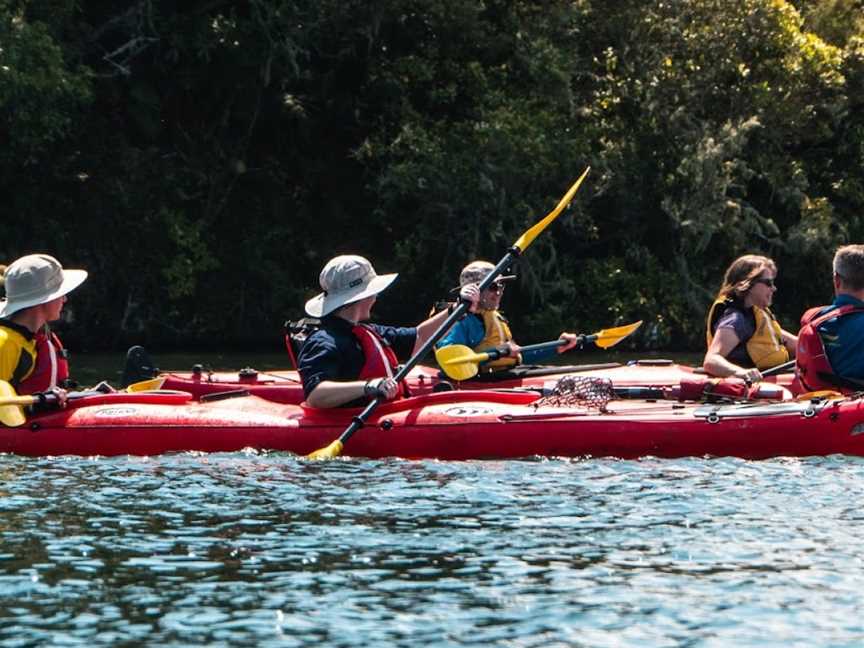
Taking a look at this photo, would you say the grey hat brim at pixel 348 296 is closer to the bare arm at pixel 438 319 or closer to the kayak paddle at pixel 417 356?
the kayak paddle at pixel 417 356

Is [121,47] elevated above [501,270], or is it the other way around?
[121,47]

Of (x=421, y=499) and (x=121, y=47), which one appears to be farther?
(x=121, y=47)

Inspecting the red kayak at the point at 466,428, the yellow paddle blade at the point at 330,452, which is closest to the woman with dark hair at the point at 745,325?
the red kayak at the point at 466,428

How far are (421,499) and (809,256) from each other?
45.4 feet

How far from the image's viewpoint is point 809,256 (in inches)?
833

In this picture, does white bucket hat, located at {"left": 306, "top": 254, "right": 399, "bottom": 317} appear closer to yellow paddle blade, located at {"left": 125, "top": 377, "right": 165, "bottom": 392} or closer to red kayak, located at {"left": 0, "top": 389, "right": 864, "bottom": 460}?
red kayak, located at {"left": 0, "top": 389, "right": 864, "bottom": 460}

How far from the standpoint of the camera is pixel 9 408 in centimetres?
943

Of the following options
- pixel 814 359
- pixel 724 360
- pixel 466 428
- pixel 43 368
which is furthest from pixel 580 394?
pixel 43 368

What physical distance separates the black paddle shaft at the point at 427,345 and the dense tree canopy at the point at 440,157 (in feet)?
30.5

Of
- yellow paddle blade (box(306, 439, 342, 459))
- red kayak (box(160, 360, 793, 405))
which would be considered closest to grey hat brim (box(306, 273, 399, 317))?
yellow paddle blade (box(306, 439, 342, 459))

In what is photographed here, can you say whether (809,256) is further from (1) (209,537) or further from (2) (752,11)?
(1) (209,537)

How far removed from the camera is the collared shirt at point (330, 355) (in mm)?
9430

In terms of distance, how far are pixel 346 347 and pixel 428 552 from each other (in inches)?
103

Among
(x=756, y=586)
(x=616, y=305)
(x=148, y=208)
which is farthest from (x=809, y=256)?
(x=756, y=586)
